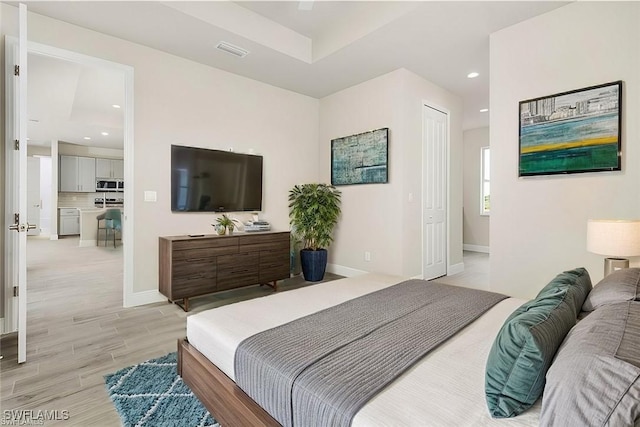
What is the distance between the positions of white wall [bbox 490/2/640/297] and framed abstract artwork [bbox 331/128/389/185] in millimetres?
1378

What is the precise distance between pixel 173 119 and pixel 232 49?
1054mm

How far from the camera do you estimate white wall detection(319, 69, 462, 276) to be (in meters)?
4.07

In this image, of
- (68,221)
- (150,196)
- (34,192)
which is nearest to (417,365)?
(150,196)

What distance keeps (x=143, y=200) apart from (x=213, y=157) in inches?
38.0

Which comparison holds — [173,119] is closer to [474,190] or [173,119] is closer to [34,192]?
[474,190]

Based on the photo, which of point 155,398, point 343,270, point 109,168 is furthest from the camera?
point 109,168

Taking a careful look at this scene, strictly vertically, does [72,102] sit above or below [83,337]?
above

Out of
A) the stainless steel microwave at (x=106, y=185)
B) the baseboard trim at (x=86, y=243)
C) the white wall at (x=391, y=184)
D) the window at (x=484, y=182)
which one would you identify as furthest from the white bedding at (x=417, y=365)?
the stainless steel microwave at (x=106, y=185)

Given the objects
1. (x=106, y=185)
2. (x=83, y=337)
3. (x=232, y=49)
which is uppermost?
(x=232, y=49)

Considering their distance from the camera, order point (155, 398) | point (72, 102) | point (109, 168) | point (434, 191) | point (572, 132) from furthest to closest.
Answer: point (109, 168), point (72, 102), point (434, 191), point (572, 132), point (155, 398)

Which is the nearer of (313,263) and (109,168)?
(313,263)

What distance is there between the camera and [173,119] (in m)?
3.63

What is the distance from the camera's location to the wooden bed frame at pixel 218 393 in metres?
1.18

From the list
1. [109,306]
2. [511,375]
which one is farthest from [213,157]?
[511,375]
